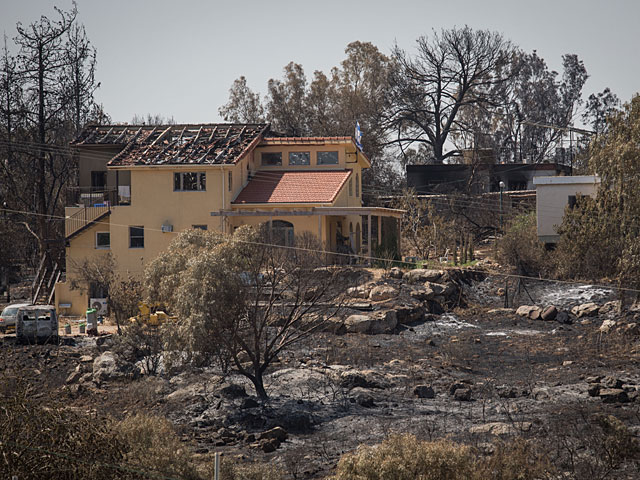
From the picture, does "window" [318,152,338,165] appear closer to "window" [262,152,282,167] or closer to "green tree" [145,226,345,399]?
"window" [262,152,282,167]

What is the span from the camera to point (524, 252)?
3938 centimetres

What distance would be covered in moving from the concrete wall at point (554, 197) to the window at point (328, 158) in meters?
10.6

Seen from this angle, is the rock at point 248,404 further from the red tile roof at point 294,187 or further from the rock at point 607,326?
the red tile roof at point 294,187

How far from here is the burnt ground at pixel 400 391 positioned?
59.6ft

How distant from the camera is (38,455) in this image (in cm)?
1234

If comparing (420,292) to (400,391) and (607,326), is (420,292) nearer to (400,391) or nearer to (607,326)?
(607,326)

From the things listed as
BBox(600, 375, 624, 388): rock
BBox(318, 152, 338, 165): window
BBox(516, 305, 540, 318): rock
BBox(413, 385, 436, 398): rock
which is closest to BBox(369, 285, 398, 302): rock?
BBox(516, 305, 540, 318): rock

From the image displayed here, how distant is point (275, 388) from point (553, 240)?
21754mm

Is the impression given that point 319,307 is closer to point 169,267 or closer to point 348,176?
point 169,267

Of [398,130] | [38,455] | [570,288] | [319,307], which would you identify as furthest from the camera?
[398,130]

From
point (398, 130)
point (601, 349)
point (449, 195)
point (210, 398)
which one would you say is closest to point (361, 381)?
point (210, 398)

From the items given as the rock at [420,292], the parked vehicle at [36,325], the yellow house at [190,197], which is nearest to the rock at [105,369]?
the parked vehicle at [36,325]

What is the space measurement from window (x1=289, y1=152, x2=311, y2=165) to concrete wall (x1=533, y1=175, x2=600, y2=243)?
39.7 feet

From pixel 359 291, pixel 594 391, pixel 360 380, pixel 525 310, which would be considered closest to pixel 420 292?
pixel 359 291
